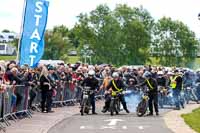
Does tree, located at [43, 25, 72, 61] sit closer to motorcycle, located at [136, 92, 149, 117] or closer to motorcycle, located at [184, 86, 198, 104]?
motorcycle, located at [184, 86, 198, 104]

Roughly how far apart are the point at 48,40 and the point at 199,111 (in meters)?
71.9

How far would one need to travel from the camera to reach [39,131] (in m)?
19.9

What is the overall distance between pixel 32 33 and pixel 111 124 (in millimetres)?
4955

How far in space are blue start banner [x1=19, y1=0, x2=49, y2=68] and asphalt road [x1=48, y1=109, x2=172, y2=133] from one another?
109 inches

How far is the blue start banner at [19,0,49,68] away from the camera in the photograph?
25172mm

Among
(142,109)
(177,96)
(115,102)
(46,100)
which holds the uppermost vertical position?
(177,96)

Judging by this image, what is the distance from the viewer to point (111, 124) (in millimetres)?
23125

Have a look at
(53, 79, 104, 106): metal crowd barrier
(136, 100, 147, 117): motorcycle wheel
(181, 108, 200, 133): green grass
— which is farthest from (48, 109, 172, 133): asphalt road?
(53, 79, 104, 106): metal crowd barrier

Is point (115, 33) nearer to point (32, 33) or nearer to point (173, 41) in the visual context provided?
point (173, 41)

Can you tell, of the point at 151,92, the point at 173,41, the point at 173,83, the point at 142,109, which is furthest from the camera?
the point at 173,41

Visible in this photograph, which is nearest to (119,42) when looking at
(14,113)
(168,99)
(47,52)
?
(47,52)

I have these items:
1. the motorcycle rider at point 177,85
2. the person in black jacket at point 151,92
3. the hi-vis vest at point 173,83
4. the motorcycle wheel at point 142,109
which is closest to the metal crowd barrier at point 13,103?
the motorcycle wheel at point 142,109

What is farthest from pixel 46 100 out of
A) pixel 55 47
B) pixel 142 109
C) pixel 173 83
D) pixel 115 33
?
pixel 55 47

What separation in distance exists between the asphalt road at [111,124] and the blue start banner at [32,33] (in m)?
2.76
